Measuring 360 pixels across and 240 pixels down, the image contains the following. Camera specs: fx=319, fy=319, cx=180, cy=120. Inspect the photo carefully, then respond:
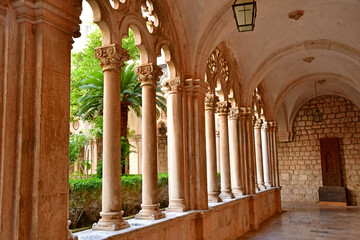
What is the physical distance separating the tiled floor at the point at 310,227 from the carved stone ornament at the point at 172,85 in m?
3.54

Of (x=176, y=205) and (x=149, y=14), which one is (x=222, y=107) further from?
(x=149, y=14)

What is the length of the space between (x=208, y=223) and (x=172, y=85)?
2.30 metres

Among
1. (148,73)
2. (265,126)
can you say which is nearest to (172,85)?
(148,73)

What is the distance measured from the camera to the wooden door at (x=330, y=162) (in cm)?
1289

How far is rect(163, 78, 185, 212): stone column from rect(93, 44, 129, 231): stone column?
53.8 inches

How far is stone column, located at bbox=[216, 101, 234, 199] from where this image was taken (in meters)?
6.76

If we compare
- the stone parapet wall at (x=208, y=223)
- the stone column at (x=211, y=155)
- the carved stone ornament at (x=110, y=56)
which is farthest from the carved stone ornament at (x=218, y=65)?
the carved stone ornament at (x=110, y=56)

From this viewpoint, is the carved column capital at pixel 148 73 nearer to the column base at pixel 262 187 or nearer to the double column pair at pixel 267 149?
the double column pair at pixel 267 149

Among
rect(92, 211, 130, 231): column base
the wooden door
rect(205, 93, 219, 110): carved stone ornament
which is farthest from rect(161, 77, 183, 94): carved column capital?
the wooden door

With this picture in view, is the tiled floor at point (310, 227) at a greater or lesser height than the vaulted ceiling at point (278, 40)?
lesser

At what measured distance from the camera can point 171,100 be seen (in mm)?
5008

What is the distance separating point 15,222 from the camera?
221cm

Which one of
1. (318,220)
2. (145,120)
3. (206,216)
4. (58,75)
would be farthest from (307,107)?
(58,75)

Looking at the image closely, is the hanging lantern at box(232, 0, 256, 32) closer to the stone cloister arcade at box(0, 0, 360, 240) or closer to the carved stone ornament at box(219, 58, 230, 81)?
the stone cloister arcade at box(0, 0, 360, 240)
